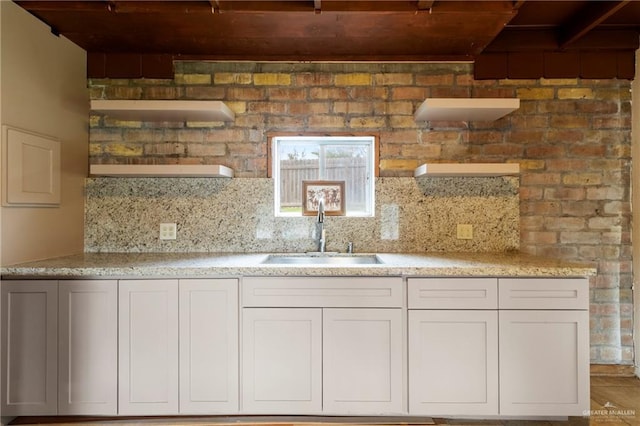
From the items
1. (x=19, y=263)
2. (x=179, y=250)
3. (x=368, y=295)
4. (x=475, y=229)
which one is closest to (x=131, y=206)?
(x=179, y=250)

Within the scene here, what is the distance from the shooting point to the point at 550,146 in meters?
2.47

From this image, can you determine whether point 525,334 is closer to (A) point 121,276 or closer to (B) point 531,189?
(B) point 531,189

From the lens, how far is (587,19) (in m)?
2.14

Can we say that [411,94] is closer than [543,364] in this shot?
No

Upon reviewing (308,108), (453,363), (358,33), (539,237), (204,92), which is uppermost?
(358,33)

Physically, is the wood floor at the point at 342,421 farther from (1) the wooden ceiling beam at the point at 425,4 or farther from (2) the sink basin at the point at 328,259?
(1) the wooden ceiling beam at the point at 425,4

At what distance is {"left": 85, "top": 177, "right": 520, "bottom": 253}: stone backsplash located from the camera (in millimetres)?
2451

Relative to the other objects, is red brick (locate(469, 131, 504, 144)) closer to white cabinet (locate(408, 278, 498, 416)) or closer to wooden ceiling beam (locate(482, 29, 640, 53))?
wooden ceiling beam (locate(482, 29, 640, 53))

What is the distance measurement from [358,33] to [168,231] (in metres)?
1.70

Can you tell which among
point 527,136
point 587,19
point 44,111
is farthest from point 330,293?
point 587,19

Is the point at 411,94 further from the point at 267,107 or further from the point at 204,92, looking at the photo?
the point at 204,92

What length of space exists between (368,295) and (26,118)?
200cm

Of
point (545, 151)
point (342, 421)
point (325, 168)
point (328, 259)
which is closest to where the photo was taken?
point (342, 421)

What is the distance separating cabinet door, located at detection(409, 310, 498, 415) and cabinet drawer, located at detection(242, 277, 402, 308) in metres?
0.17
